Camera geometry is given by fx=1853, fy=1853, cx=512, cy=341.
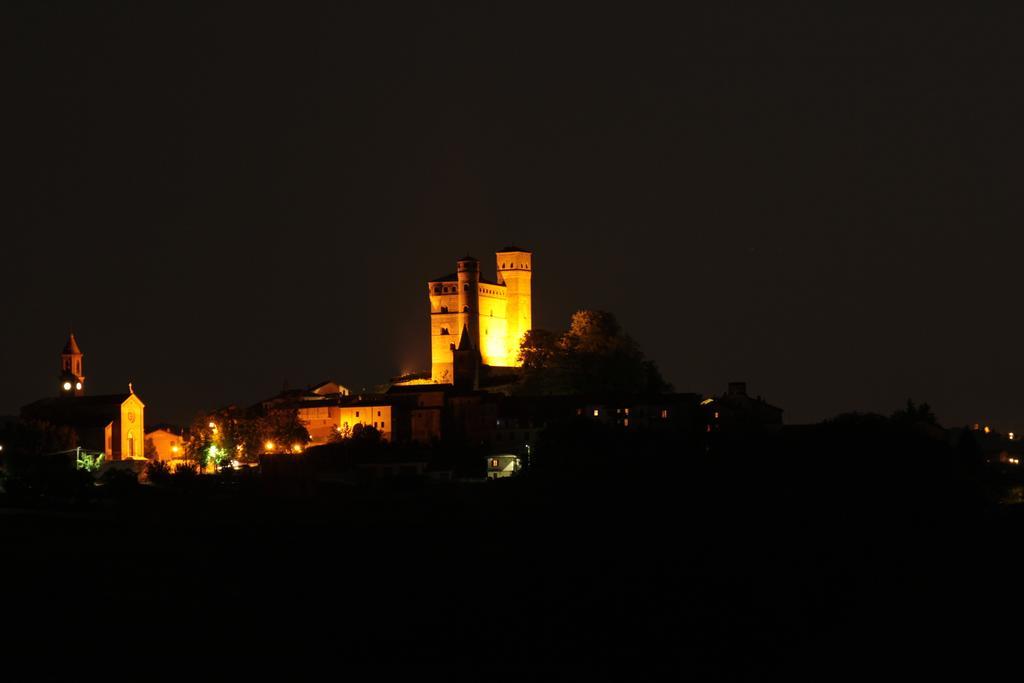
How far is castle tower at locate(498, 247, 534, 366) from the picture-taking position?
115 m

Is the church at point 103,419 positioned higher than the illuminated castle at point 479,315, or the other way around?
the illuminated castle at point 479,315

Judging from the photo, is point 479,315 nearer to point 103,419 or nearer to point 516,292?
point 516,292

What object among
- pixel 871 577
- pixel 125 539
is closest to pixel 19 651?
pixel 125 539

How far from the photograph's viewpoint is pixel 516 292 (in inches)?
4641

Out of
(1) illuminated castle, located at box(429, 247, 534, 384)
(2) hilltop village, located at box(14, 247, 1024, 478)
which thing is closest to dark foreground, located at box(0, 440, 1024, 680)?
(2) hilltop village, located at box(14, 247, 1024, 478)

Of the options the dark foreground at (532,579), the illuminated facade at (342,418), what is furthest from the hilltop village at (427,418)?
the dark foreground at (532,579)

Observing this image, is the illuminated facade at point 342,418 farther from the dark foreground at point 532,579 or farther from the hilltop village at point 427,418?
the dark foreground at point 532,579

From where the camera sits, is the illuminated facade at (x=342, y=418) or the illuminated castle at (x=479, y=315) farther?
the illuminated castle at (x=479, y=315)

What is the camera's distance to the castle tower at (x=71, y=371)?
98562 millimetres

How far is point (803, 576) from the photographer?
60.9 metres

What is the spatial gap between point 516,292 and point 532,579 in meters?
58.3

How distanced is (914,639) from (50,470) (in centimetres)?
4010

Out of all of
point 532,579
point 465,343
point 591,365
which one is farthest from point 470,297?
point 532,579

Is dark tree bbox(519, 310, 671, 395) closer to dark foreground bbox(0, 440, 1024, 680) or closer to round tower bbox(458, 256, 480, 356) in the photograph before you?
round tower bbox(458, 256, 480, 356)
